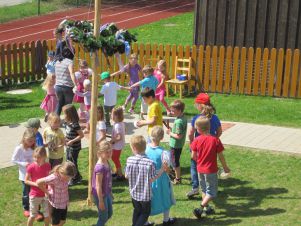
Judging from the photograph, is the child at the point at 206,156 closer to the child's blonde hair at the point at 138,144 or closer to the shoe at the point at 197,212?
the shoe at the point at 197,212

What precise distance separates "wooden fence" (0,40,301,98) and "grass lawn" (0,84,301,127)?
366mm

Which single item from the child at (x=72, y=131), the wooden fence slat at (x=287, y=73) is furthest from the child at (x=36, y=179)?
the wooden fence slat at (x=287, y=73)

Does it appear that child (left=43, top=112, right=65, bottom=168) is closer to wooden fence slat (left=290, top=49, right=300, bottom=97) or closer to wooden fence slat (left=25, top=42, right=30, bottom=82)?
wooden fence slat (left=290, top=49, right=300, bottom=97)

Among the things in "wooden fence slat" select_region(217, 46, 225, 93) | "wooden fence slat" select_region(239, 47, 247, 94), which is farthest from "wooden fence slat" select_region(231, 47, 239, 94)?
"wooden fence slat" select_region(217, 46, 225, 93)

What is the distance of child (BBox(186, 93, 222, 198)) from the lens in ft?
30.1

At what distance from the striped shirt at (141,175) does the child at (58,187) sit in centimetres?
78

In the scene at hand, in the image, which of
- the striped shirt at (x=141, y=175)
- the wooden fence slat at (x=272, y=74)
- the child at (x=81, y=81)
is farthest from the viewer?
the wooden fence slat at (x=272, y=74)

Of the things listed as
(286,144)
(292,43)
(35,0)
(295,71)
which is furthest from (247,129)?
(35,0)

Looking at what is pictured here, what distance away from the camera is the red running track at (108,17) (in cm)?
3188

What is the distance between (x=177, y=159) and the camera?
10.0 m

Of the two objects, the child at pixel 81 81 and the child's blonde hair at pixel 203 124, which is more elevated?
the child's blonde hair at pixel 203 124

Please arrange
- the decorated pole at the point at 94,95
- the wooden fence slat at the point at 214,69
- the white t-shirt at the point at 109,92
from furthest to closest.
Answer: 1. the wooden fence slat at the point at 214,69
2. the white t-shirt at the point at 109,92
3. the decorated pole at the point at 94,95

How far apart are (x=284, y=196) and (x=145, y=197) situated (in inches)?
A: 112

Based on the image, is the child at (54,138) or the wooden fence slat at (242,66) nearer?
the child at (54,138)
